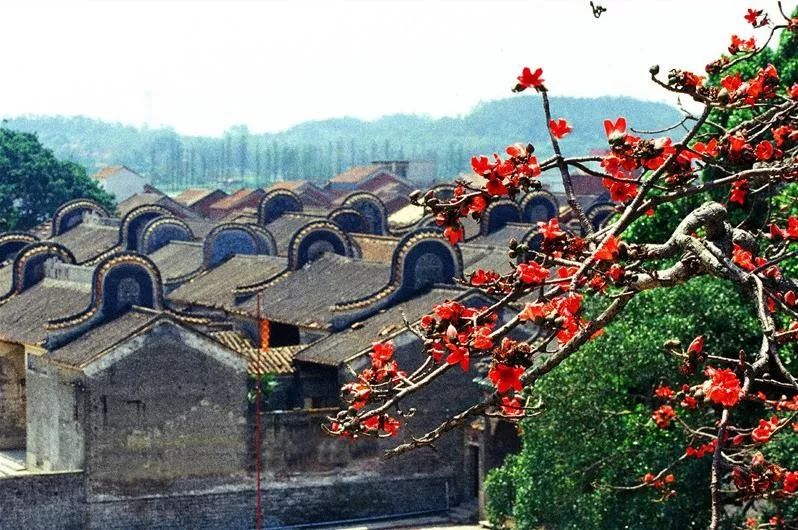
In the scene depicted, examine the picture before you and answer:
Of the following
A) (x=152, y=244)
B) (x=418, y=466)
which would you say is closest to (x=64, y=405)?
(x=418, y=466)

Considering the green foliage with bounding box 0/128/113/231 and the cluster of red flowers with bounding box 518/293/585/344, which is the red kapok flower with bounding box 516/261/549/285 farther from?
the green foliage with bounding box 0/128/113/231

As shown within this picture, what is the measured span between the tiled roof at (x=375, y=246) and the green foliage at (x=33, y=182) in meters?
20.8

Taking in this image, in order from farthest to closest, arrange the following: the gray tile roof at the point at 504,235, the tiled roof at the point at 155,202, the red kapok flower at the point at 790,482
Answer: the tiled roof at the point at 155,202 < the gray tile roof at the point at 504,235 < the red kapok flower at the point at 790,482

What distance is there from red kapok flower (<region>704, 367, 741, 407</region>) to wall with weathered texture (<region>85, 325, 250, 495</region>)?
25.2 meters

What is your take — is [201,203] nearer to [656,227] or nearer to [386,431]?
[656,227]

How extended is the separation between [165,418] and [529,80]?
24090 mm

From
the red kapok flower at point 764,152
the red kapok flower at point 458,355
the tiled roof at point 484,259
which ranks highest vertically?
the red kapok flower at point 764,152

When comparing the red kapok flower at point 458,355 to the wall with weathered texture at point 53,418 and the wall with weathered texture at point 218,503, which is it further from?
the wall with weathered texture at point 53,418

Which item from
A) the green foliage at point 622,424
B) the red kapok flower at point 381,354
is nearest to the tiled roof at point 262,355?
the green foliage at point 622,424

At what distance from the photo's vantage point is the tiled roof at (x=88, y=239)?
5681cm

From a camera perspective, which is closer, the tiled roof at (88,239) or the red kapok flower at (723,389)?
the red kapok flower at (723,389)

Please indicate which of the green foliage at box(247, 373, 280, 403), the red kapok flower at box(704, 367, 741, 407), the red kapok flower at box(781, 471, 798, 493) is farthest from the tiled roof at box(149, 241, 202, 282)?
the red kapok flower at box(704, 367, 741, 407)

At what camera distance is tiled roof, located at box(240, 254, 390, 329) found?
129ft

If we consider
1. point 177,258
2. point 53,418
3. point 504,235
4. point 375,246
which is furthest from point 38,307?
point 504,235
